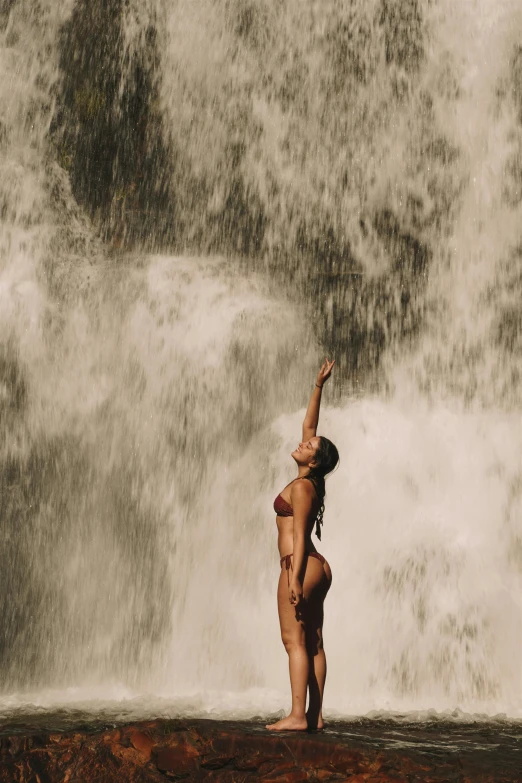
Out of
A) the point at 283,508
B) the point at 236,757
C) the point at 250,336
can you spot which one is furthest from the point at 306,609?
the point at 250,336

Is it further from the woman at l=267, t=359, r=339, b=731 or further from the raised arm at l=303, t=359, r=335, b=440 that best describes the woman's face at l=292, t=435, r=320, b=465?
the raised arm at l=303, t=359, r=335, b=440

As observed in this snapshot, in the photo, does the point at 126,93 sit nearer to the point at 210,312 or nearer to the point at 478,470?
the point at 210,312

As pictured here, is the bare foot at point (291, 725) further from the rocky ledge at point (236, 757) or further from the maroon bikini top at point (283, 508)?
the maroon bikini top at point (283, 508)

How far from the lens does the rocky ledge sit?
4.59 metres

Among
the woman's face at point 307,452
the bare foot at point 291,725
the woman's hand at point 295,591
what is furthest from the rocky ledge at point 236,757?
the woman's face at point 307,452

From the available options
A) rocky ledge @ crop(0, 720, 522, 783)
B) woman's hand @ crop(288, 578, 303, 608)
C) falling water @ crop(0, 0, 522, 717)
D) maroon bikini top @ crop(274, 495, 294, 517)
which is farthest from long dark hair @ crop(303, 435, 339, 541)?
falling water @ crop(0, 0, 522, 717)

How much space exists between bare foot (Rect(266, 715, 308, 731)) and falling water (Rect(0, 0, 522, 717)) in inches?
178

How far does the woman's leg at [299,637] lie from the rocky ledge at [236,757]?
200 millimetres

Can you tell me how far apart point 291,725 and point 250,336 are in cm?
946

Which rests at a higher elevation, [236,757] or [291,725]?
[291,725]

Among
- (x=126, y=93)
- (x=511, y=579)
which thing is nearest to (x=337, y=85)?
(x=126, y=93)

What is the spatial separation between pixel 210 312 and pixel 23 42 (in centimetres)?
629

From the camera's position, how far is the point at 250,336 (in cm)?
1437

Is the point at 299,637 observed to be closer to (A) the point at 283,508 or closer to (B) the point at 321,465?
(A) the point at 283,508
